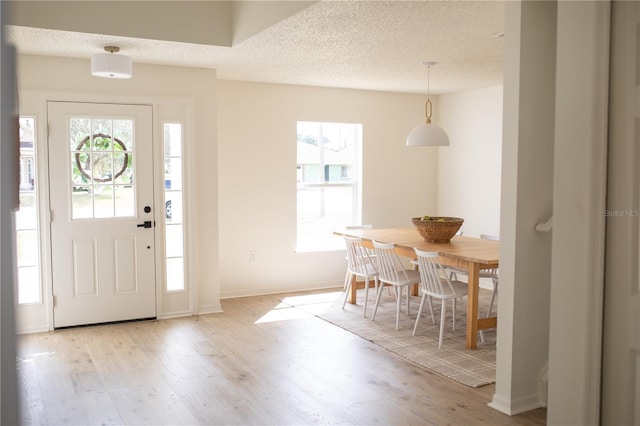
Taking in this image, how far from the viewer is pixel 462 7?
3.61 metres


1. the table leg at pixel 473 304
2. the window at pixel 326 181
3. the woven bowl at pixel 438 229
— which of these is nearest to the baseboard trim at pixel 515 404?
the table leg at pixel 473 304

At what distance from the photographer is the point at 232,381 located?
3961 mm

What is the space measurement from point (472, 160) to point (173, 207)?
376cm

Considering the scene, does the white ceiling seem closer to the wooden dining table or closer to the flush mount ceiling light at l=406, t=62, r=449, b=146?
the flush mount ceiling light at l=406, t=62, r=449, b=146

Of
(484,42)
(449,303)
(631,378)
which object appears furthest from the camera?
(449,303)

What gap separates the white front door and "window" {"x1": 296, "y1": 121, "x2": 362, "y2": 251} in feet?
7.13

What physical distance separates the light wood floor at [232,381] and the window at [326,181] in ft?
6.99

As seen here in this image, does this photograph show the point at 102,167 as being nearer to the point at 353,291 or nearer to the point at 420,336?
the point at 353,291

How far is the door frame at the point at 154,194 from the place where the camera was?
5.10m

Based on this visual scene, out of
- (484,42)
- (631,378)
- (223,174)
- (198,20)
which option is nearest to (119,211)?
(223,174)

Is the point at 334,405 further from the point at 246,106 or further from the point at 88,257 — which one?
the point at 246,106

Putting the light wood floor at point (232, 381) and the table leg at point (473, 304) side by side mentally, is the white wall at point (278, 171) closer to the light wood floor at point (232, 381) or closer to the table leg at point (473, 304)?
the light wood floor at point (232, 381)

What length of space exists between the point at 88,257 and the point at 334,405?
9.69 ft

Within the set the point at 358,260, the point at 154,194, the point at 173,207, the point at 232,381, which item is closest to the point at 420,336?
the point at 358,260
